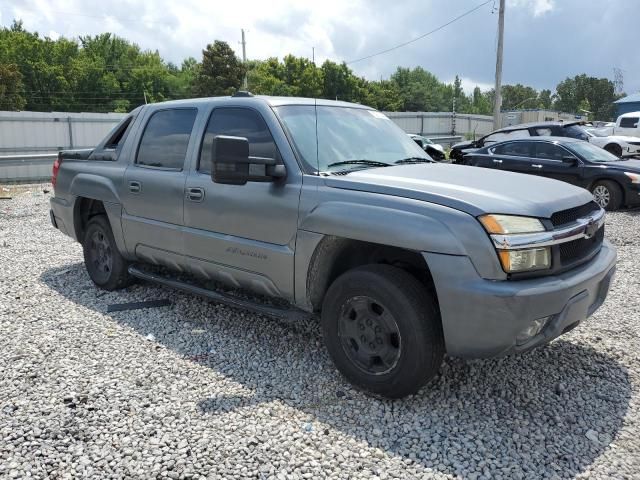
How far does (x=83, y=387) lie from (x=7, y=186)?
1490 centimetres

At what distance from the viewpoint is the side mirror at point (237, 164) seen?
3.49m

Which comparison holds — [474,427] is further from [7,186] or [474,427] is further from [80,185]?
[7,186]

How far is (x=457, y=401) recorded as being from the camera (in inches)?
136

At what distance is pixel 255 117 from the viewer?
416cm

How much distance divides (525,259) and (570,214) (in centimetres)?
62

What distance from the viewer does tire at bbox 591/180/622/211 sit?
35.2 feet

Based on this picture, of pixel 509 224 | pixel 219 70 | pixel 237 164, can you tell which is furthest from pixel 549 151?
pixel 219 70

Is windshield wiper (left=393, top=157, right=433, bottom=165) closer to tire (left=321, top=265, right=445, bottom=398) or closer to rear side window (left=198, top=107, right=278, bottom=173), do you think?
rear side window (left=198, top=107, right=278, bottom=173)

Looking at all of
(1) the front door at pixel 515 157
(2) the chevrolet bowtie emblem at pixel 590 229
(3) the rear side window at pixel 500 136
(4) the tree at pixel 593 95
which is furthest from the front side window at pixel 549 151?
(4) the tree at pixel 593 95

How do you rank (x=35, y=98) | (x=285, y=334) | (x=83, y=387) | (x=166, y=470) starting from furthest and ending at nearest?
1. (x=35, y=98)
2. (x=285, y=334)
3. (x=83, y=387)
4. (x=166, y=470)

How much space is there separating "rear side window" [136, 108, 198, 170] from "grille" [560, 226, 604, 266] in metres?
2.99

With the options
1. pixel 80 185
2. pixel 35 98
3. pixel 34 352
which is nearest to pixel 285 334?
pixel 34 352

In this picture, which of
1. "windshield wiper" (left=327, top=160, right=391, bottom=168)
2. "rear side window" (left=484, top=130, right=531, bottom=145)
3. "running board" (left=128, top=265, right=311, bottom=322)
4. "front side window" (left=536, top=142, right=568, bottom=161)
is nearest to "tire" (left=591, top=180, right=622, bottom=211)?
"front side window" (left=536, top=142, right=568, bottom=161)

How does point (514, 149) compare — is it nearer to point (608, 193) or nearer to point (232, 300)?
point (608, 193)
